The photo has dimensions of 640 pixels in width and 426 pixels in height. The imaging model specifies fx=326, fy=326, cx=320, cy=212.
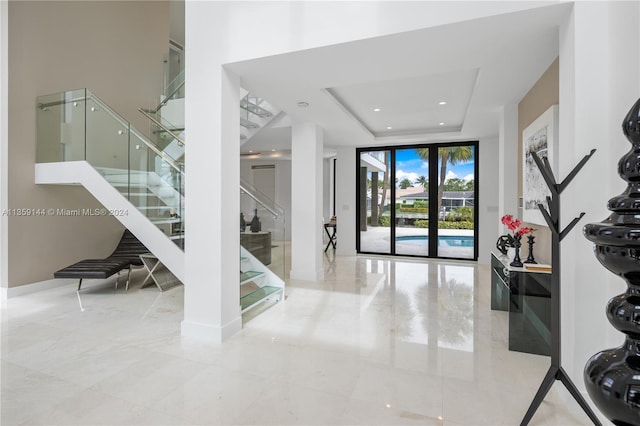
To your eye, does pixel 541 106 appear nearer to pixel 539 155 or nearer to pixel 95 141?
pixel 539 155

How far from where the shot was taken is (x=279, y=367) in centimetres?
265

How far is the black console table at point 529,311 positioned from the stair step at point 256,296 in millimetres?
2707

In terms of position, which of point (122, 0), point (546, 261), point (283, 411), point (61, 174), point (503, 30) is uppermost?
point (122, 0)

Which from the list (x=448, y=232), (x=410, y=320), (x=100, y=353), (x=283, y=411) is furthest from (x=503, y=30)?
(x=448, y=232)

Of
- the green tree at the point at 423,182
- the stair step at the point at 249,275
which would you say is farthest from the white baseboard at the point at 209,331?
the green tree at the point at 423,182

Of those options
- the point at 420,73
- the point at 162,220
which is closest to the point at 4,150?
the point at 162,220

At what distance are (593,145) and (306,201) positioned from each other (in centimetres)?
410

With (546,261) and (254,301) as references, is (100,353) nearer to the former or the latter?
(254,301)

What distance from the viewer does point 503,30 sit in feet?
8.14

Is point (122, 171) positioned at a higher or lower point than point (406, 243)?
higher

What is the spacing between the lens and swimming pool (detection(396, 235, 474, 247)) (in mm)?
7533

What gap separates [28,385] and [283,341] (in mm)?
1935

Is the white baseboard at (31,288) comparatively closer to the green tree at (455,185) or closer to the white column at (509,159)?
the white column at (509,159)

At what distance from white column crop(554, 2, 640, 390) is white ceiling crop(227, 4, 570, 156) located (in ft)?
0.96
